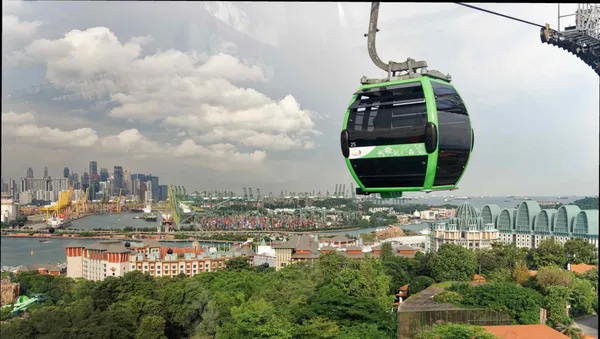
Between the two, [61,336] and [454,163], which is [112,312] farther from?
[454,163]

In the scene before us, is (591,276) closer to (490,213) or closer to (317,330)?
(317,330)

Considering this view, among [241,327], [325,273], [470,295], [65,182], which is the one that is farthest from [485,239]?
[65,182]

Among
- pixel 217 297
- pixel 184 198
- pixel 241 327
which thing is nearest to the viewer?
pixel 241 327

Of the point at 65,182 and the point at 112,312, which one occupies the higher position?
the point at 65,182

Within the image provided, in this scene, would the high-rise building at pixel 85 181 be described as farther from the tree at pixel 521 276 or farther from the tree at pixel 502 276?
the tree at pixel 521 276

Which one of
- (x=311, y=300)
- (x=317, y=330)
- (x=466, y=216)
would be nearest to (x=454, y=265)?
(x=311, y=300)

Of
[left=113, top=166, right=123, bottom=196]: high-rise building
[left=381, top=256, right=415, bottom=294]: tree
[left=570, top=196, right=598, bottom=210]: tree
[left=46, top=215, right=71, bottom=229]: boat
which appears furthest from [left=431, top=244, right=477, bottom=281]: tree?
[left=113, top=166, right=123, bottom=196]: high-rise building
